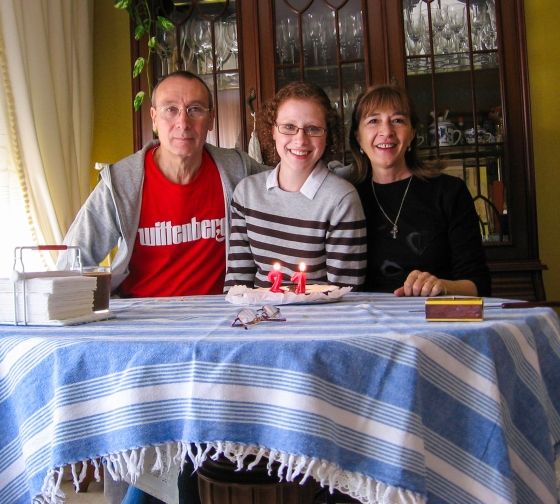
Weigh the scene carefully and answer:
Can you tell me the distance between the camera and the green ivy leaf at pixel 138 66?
9.29ft

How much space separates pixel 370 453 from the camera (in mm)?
857

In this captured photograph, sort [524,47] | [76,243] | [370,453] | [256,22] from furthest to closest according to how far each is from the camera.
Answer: [256,22]
[524,47]
[76,243]
[370,453]

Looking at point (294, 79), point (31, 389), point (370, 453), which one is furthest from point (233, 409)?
point (294, 79)

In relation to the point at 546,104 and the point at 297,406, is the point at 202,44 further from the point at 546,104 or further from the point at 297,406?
the point at 297,406

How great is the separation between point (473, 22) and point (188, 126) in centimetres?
143

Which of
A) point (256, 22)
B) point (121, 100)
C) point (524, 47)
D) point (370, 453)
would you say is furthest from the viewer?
point (121, 100)

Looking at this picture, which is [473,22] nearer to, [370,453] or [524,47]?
[524,47]

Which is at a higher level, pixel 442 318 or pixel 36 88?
pixel 36 88

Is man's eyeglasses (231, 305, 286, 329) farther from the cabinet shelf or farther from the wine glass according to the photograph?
the wine glass

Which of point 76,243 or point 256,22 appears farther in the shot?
point 256,22

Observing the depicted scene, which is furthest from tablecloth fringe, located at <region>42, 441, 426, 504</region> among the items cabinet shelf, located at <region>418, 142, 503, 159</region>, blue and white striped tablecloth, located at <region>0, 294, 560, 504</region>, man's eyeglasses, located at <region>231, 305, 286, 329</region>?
cabinet shelf, located at <region>418, 142, 503, 159</region>

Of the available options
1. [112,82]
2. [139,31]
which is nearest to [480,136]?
[139,31]

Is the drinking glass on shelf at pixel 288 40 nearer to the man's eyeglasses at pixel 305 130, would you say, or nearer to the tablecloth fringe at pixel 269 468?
the man's eyeglasses at pixel 305 130

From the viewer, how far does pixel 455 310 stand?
40.6 inches
